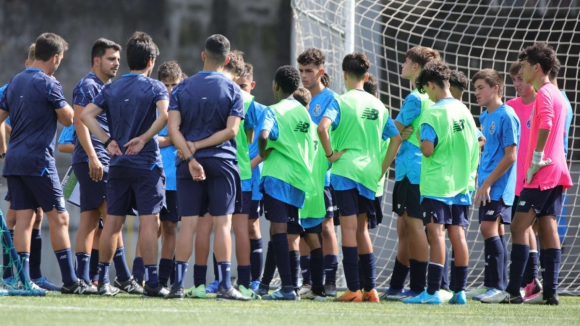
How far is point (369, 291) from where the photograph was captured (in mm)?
7102

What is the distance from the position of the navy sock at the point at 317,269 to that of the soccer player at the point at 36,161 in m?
1.81

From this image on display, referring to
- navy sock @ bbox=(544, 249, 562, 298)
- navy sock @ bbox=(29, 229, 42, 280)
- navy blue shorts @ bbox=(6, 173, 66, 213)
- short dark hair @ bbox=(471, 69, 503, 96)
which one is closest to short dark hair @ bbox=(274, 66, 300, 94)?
short dark hair @ bbox=(471, 69, 503, 96)

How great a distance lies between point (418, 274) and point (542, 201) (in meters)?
1.08

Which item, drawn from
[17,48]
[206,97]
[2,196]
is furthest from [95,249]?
[17,48]

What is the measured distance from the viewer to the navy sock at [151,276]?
657cm

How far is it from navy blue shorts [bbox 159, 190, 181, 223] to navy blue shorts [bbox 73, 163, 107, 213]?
60 cm

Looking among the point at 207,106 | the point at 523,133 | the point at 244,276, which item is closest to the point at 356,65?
the point at 207,106

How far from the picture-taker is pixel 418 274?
731 cm

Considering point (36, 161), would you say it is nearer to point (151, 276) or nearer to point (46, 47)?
point (46, 47)

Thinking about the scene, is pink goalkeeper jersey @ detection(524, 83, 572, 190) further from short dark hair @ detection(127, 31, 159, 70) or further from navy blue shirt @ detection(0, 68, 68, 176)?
navy blue shirt @ detection(0, 68, 68, 176)

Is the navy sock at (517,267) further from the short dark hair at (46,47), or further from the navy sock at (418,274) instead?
the short dark hair at (46,47)

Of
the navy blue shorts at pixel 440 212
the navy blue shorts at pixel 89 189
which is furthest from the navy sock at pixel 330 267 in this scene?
the navy blue shorts at pixel 89 189

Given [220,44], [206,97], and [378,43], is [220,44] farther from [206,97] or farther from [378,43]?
[378,43]

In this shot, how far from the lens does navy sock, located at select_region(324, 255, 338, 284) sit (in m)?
7.57
